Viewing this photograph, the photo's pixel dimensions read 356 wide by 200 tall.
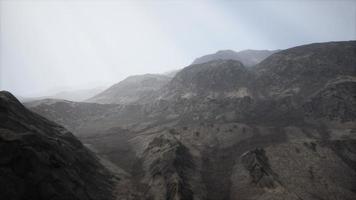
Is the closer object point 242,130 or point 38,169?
point 38,169

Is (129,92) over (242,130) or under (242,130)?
over

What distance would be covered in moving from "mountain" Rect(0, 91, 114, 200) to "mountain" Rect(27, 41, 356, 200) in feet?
29.7

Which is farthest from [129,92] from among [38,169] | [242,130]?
[38,169]

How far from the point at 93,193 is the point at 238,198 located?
24348 mm

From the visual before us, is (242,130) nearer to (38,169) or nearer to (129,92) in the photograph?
(38,169)

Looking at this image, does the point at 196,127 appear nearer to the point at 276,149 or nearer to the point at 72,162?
the point at 276,149

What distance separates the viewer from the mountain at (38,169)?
92.1 feet

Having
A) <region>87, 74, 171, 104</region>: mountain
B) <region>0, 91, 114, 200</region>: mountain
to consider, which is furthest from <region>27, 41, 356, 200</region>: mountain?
<region>87, 74, 171, 104</region>: mountain

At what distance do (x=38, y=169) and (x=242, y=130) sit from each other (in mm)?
58581

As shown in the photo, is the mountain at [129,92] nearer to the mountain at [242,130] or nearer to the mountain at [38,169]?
the mountain at [242,130]

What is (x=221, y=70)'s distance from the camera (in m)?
130

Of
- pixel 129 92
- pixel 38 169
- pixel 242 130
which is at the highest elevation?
pixel 38 169

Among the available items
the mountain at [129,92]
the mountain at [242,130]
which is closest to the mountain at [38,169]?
the mountain at [242,130]

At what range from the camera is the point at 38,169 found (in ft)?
102
